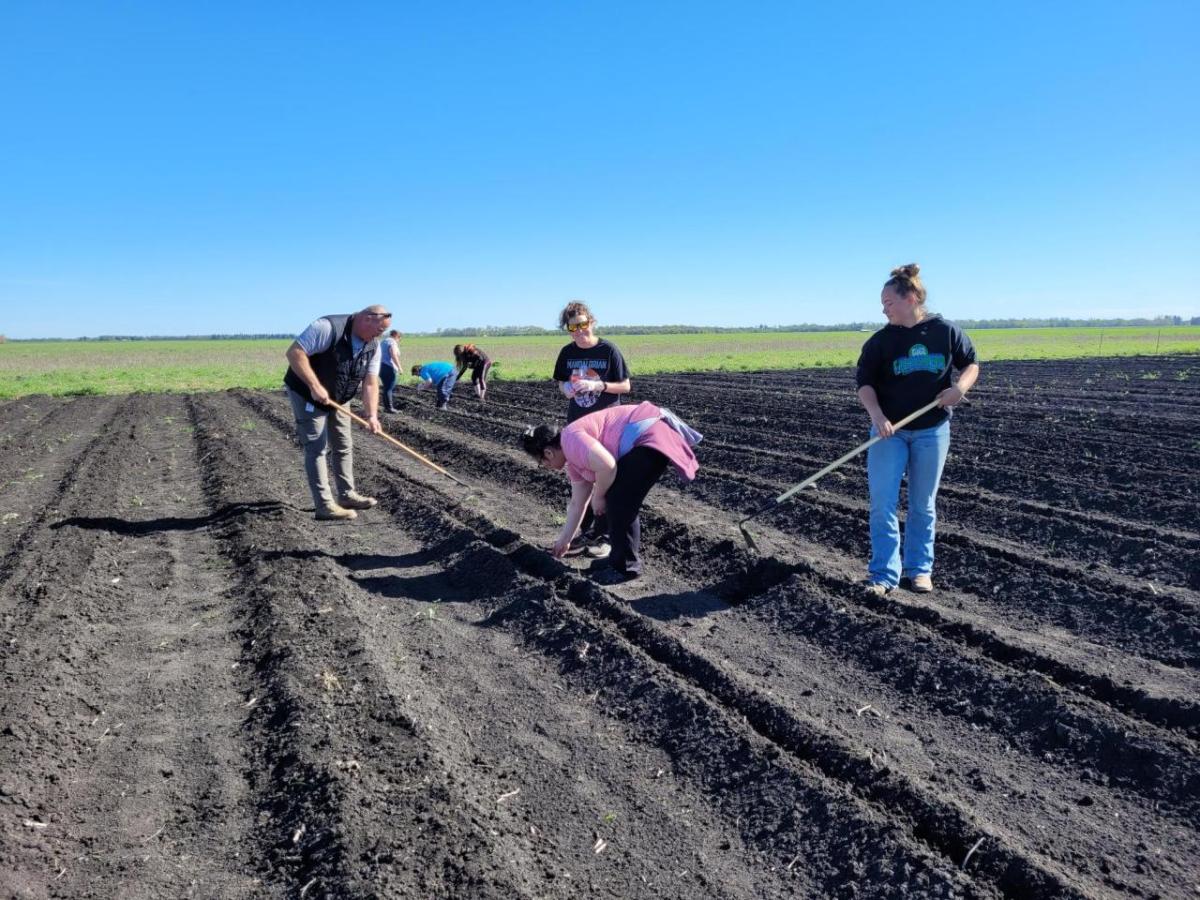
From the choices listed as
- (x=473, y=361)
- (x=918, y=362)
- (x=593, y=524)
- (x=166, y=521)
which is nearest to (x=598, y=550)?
(x=593, y=524)

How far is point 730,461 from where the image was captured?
1084 centimetres

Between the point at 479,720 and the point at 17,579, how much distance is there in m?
3.92

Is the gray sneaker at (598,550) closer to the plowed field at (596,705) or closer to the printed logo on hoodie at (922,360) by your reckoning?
the plowed field at (596,705)

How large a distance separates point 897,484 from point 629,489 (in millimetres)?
1640

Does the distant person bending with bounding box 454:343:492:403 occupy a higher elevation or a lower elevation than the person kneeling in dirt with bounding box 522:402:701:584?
higher

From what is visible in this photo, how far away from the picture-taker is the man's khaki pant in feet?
25.2

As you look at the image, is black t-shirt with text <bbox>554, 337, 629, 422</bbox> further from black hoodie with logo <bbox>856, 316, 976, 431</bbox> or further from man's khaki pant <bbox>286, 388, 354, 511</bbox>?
man's khaki pant <bbox>286, 388, 354, 511</bbox>

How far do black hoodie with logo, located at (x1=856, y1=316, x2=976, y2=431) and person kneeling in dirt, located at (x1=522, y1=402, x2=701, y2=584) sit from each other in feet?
3.97

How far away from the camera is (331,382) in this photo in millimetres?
7633

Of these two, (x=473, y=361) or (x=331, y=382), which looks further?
(x=473, y=361)

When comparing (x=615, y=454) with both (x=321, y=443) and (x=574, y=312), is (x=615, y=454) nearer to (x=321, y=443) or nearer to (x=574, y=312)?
(x=574, y=312)

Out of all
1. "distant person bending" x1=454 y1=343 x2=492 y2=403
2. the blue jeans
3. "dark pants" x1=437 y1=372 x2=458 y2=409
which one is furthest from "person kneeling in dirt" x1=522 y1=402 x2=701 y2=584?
"dark pants" x1=437 y1=372 x2=458 y2=409

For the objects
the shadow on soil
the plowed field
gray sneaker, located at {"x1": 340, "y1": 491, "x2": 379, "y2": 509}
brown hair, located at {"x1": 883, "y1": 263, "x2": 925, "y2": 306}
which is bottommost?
the plowed field

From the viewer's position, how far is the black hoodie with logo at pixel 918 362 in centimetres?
528
